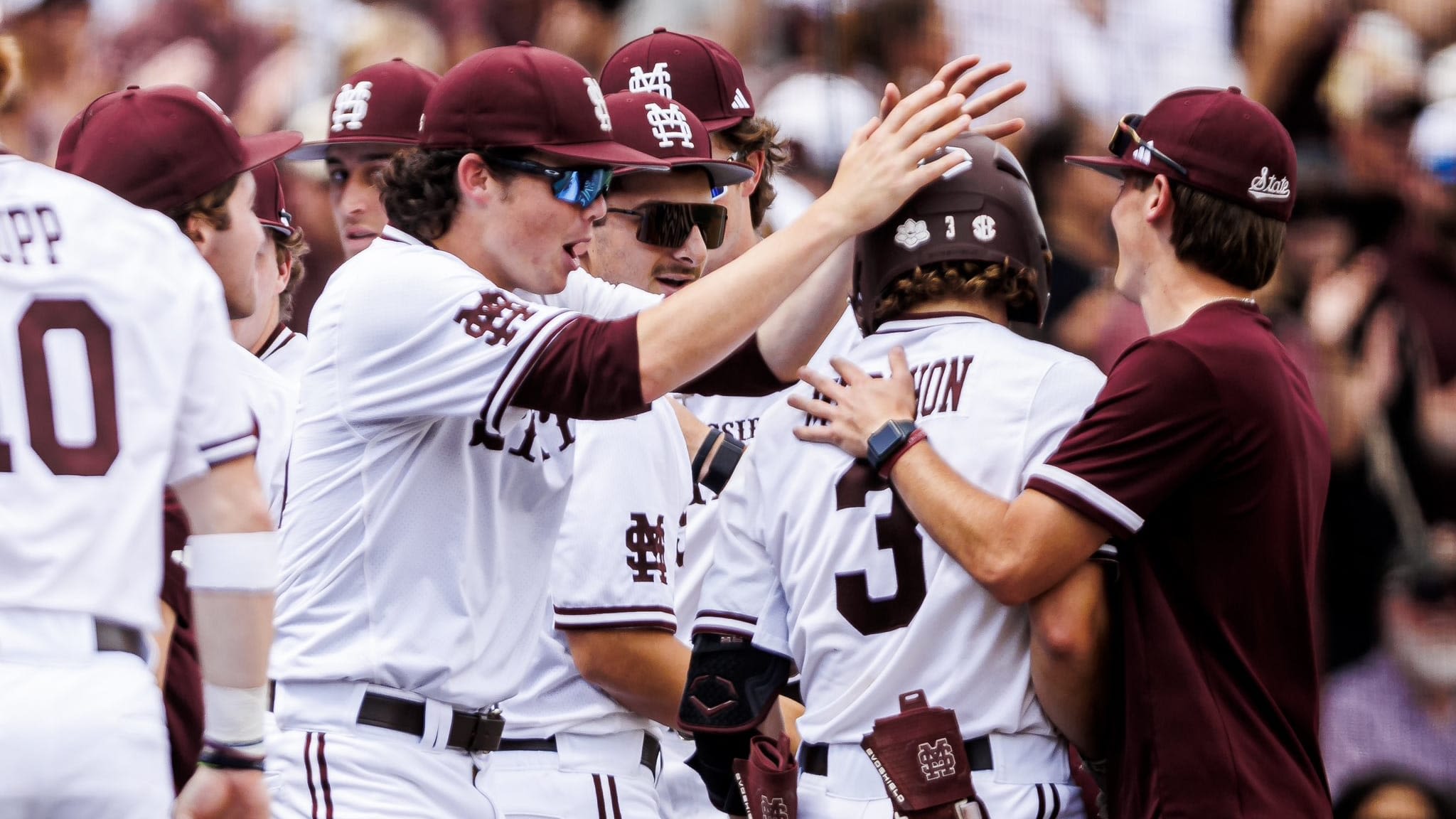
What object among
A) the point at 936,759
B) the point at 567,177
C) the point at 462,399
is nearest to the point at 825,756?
the point at 936,759

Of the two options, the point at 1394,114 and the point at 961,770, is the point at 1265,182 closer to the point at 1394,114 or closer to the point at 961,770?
the point at 961,770

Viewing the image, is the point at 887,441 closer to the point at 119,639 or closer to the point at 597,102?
the point at 597,102

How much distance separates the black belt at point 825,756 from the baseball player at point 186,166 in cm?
152

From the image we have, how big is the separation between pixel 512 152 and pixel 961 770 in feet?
5.77

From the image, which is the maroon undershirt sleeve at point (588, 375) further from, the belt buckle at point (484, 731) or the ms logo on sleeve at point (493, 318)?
the belt buckle at point (484, 731)

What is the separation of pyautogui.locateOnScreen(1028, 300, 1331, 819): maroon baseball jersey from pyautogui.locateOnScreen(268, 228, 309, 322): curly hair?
3.26 metres

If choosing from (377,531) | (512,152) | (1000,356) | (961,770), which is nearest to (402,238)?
(512,152)

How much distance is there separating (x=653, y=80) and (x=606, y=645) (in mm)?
2611

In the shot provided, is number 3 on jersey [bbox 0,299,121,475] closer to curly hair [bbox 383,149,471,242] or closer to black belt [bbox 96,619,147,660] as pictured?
black belt [bbox 96,619,147,660]

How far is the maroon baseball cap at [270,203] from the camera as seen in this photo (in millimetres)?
5949

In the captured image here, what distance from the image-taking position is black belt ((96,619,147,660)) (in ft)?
10.3

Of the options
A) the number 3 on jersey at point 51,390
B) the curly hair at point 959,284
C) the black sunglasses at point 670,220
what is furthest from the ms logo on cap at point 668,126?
the number 3 on jersey at point 51,390

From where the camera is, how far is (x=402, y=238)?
422 cm

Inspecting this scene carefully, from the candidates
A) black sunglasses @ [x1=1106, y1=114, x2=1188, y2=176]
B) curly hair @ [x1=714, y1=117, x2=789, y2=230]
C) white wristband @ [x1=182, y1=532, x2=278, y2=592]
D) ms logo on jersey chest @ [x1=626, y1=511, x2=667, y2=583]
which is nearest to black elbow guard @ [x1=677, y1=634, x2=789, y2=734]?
ms logo on jersey chest @ [x1=626, y1=511, x2=667, y2=583]
